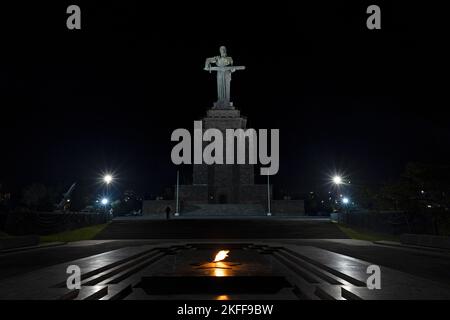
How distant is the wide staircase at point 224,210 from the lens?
46.5 meters

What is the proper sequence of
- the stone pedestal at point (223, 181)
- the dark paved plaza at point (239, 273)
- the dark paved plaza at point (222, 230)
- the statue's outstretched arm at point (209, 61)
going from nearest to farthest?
the dark paved plaza at point (239, 273), the dark paved plaza at point (222, 230), the statue's outstretched arm at point (209, 61), the stone pedestal at point (223, 181)

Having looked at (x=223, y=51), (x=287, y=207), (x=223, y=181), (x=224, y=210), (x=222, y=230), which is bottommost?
(x=222, y=230)

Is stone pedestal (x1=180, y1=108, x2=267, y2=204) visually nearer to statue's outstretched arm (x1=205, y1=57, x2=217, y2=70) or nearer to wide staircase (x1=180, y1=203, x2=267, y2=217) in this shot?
wide staircase (x1=180, y1=203, x2=267, y2=217)

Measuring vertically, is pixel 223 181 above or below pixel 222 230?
above

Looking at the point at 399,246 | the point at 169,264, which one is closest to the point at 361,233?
the point at 399,246

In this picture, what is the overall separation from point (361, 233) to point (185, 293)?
23.3 meters

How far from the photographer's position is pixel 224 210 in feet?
153

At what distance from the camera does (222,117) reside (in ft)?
166

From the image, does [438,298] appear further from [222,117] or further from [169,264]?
[222,117]

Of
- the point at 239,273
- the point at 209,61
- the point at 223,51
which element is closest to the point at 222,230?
the point at 239,273

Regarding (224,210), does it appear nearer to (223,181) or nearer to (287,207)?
(223,181)

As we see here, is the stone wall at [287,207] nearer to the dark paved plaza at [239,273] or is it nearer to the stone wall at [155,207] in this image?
the stone wall at [155,207]

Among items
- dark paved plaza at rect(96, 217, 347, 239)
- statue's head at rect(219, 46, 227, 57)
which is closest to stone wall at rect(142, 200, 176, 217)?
dark paved plaza at rect(96, 217, 347, 239)

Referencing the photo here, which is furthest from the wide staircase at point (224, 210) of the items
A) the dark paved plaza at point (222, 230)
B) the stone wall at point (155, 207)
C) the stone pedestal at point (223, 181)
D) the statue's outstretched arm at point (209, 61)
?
the statue's outstretched arm at point (209, 61)
